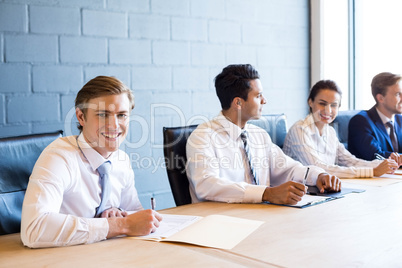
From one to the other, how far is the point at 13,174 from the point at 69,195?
229 millimetres

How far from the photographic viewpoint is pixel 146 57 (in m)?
2.80

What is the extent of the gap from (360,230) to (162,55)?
1.84 meters

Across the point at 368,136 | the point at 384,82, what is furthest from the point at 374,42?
the point at 368,136

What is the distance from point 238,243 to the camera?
128cm

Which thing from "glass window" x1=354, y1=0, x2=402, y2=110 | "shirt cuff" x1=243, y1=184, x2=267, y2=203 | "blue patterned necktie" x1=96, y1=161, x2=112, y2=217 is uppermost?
"glass window" x1=354, y1=0, x2=402, y2=110

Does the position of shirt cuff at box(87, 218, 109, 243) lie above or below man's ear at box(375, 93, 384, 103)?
below

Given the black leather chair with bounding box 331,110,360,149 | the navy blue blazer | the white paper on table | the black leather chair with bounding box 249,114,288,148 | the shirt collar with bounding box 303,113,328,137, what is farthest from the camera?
the black leather chair with bounding box 331,110,360,149

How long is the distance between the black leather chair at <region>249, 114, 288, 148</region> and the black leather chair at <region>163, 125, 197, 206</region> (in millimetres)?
659

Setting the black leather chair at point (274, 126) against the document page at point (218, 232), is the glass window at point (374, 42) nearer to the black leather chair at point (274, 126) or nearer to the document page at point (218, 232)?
the black leather chair at point (274, 126)

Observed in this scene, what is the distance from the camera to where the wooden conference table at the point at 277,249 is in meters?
1.13

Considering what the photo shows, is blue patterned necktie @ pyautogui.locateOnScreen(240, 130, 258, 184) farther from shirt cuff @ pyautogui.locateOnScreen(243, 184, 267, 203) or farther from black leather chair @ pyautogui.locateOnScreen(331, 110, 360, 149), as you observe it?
black leather chair @ pyautogui.locateOnScreen(331, 110, 360, 149)

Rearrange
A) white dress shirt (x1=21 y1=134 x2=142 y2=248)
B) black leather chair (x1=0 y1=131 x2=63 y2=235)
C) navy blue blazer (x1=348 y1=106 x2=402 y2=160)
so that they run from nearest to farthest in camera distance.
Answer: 1. white dress shirt (x1=21 y1=134 x2=142 y2=248)
2. black leather chair (x1=0 y1=131 x2=63 y2=235)
3. navy blue blazer (x1=348 y1=106 x2=402 y2=160)

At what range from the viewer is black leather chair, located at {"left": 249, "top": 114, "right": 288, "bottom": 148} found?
8.63 feet

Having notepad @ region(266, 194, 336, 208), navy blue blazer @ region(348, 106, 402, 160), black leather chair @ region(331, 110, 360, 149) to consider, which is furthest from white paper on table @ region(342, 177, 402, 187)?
black leather chair @ region(331, 110, 360, 149)
